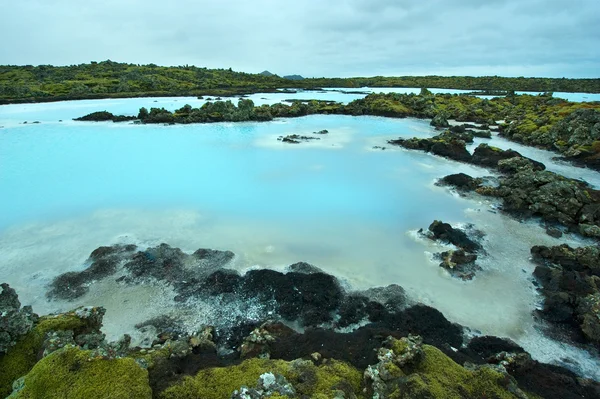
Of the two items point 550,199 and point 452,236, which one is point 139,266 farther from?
point 550,199

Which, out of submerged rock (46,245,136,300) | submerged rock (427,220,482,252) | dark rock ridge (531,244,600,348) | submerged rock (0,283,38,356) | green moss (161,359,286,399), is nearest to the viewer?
green moss (161,359,286,399)

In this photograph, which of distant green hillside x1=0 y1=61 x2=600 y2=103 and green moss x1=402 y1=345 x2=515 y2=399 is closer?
green moss x1=402 y1=345 x2=515 y2=399

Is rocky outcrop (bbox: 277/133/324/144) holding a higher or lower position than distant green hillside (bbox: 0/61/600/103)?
lower

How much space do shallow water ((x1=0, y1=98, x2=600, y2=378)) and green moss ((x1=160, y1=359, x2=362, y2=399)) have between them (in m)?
3.15

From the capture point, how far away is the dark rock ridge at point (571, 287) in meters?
8.40

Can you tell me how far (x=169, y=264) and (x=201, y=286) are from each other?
171 cm

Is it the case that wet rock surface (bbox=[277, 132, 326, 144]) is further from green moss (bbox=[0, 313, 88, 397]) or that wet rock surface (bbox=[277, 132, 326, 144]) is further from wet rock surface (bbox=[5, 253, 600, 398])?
green moss (bbox=[0, 313, 88, 397])

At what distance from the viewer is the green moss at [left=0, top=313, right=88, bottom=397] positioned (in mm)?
4918

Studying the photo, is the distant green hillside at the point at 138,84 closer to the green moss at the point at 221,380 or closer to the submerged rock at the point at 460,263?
the green moss at the point at 221,380

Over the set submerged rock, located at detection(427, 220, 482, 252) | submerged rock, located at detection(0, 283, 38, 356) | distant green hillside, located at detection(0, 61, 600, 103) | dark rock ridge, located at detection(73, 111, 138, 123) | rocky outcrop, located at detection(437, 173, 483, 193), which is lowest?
submerged rock, located at detection(427, 220, 482, 252)

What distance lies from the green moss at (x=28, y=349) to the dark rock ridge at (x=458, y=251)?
1003 cm

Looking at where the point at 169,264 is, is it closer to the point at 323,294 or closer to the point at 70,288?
the point at 70,288

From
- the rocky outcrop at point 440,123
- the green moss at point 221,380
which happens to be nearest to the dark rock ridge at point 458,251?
the green moss at point 221,380

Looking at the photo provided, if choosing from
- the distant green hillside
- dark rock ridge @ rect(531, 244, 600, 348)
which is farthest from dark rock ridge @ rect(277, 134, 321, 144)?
the distant green hillside
